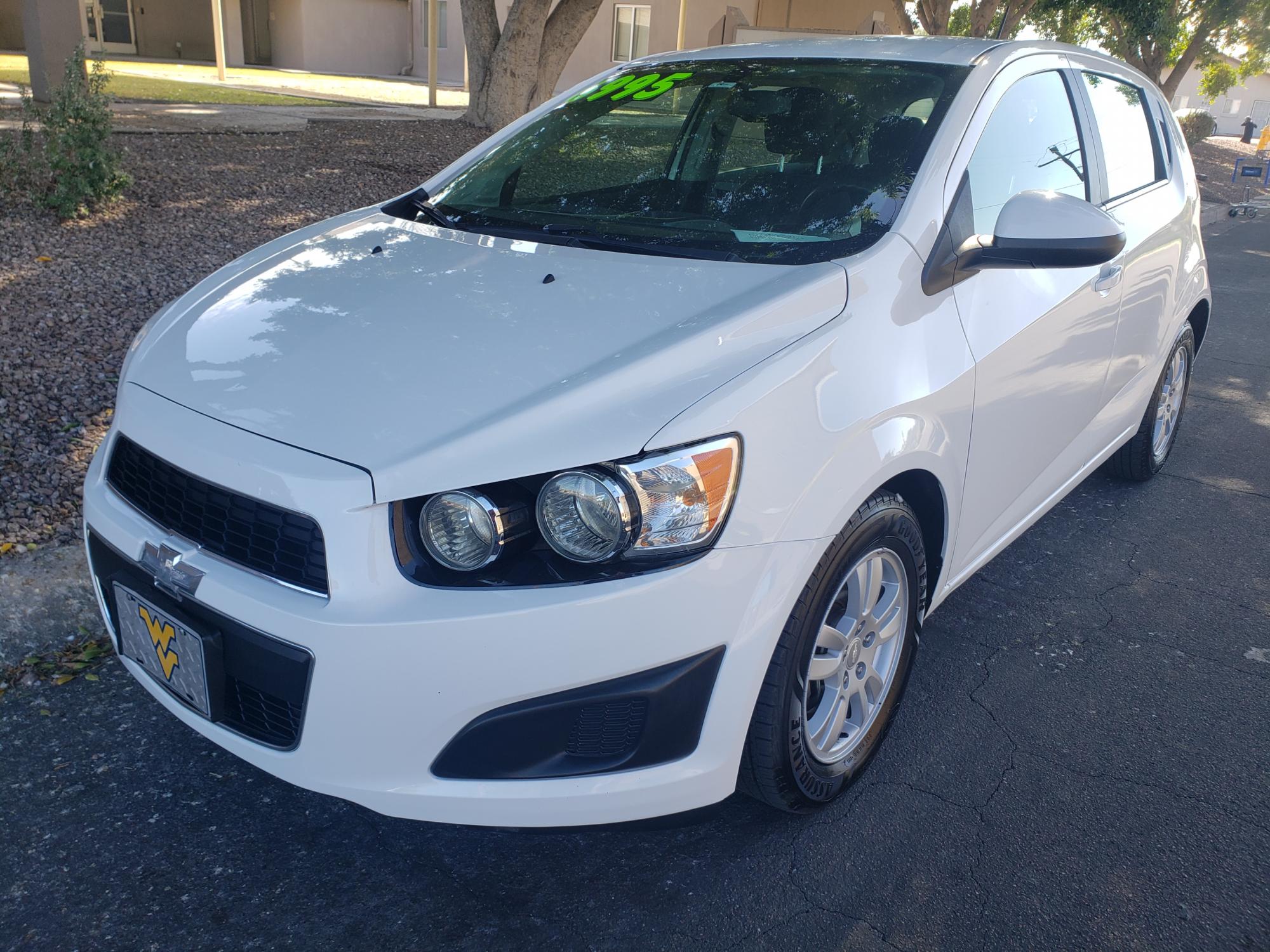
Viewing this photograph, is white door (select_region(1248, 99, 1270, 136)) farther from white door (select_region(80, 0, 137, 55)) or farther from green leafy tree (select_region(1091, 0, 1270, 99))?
white door (select_region(80, 0, 137, 55))

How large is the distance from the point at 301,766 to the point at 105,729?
1.07 meters

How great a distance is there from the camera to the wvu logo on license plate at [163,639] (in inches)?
82.7

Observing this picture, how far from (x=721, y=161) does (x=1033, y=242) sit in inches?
40.2

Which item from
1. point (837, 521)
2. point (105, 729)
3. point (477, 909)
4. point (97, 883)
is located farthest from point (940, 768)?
point (105, 729)

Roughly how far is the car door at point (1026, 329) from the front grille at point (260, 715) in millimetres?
1709

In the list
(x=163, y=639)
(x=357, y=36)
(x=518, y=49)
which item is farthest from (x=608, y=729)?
(x=357, y=36)

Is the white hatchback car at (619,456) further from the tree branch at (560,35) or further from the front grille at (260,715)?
the tree branch at (560,35)

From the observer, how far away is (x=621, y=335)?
2.17 m

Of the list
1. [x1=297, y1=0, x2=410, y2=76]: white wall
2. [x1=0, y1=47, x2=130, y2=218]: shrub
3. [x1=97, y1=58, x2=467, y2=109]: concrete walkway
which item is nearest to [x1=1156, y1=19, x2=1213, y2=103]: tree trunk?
[x1=97, y1=58, x2=467, y2=109]: concrete walkway

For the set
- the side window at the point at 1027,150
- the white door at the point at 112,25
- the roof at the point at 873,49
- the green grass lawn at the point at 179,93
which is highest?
the white door at the point at 112,25

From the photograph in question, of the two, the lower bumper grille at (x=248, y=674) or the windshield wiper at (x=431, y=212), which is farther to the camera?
the windshield wiper at (x=431, y=212)

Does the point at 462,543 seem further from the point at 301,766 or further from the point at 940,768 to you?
the point at 940,768

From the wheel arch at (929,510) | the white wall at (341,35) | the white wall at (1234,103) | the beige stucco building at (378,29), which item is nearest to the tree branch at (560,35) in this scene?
the wheel arch at (929,510)

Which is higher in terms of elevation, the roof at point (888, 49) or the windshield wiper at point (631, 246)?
the roof at point (888, 49)
